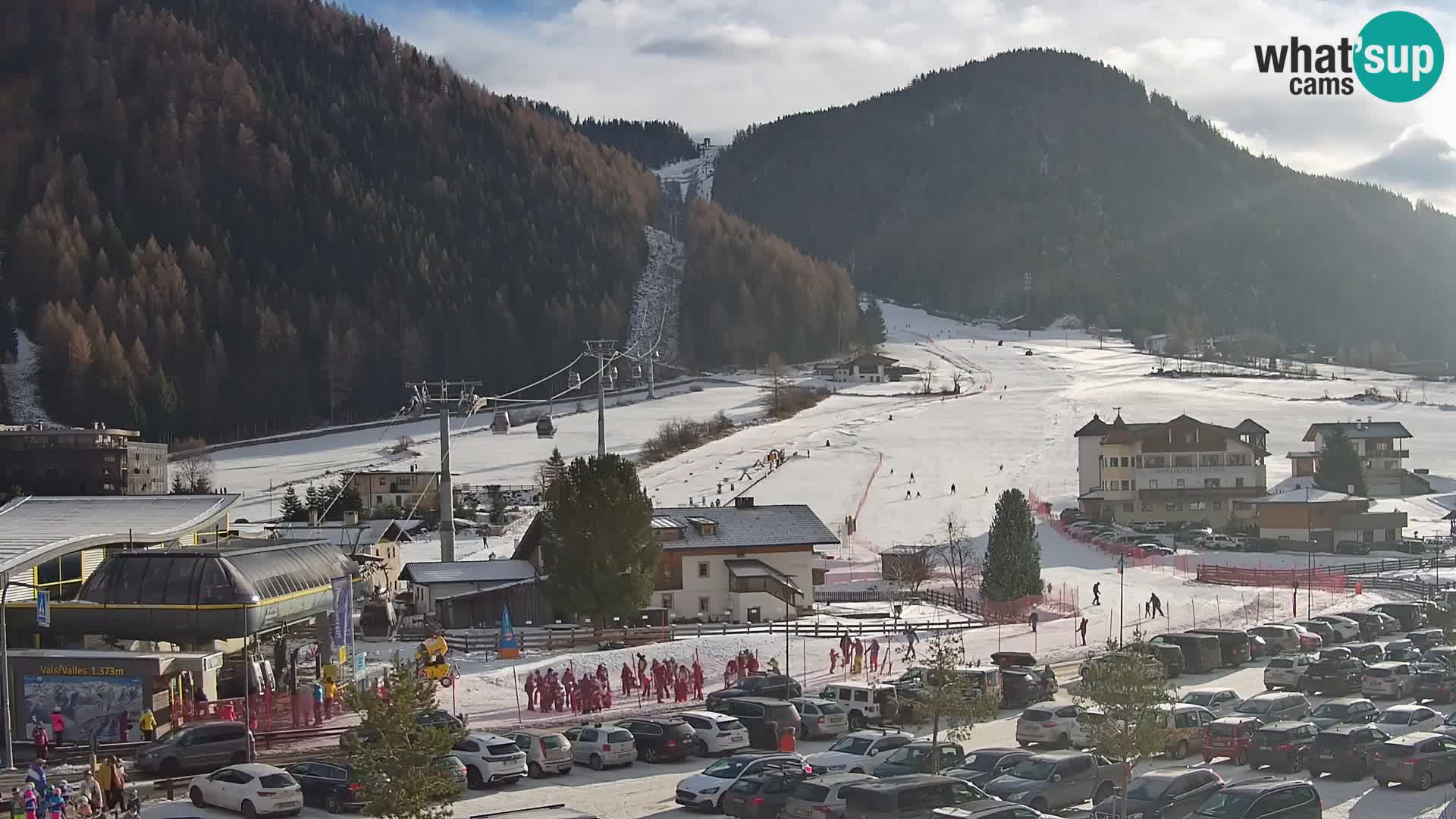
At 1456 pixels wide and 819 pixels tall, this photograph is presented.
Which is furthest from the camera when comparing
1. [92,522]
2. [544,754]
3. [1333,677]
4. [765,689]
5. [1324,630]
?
[1324,630]

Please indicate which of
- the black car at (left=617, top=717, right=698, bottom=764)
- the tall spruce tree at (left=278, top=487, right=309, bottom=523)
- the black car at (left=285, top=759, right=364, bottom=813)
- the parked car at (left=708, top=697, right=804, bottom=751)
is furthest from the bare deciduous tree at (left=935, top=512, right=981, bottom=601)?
the black car at (left=285, top=759, right=364, bottom=813)

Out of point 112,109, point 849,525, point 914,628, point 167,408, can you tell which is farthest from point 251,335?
point 914,628

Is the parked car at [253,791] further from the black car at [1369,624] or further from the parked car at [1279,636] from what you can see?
the black car at [1369,624]

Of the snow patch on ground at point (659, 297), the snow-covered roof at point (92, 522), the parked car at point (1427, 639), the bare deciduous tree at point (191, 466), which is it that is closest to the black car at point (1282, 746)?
the parked car at point (1427, 639)

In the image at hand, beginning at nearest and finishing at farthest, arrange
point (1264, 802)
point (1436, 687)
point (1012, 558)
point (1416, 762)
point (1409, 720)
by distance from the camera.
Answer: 1. point (1264, 802)
2. point (1416, 762)
3. point (1409, 720)
4. point (1436, 687)
5. point (1012, 558)

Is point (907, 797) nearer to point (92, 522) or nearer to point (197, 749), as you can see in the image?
point (197, 749)

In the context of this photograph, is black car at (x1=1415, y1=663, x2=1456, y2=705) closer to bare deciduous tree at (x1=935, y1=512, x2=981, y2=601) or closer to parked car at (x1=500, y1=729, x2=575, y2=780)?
parked car at (x1=500, y1=729, x2=575, y2=780)

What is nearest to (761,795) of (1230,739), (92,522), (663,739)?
(663,739)
